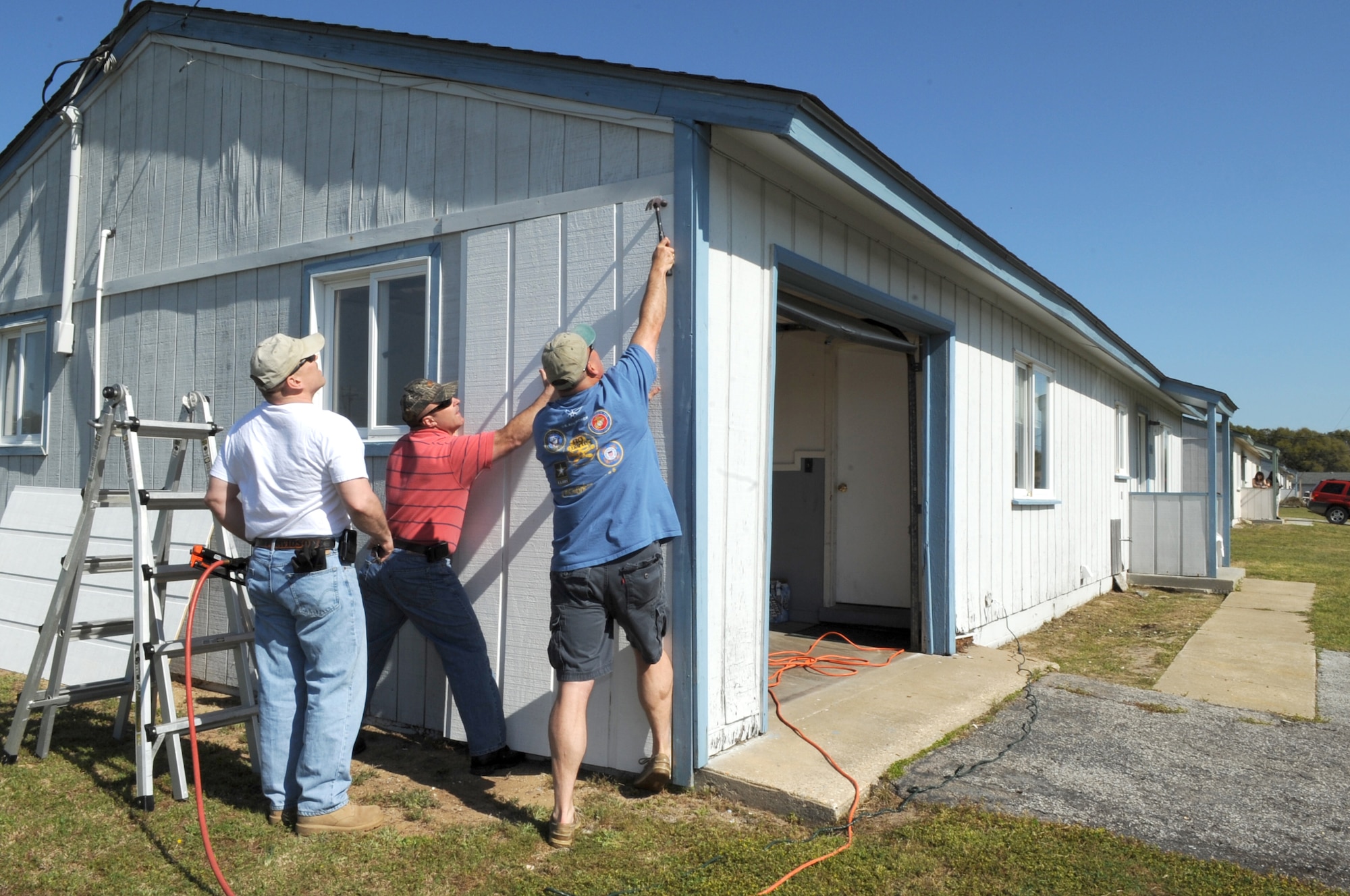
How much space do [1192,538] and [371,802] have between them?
38.5 ft

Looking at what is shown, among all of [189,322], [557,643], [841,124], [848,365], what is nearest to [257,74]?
[189,322]

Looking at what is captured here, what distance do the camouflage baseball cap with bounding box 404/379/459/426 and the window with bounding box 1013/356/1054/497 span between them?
17.9 ft

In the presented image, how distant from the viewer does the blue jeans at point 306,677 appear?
11.8 feet

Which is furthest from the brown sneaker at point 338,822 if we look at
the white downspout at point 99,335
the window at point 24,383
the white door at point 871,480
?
the white door at point 871,480

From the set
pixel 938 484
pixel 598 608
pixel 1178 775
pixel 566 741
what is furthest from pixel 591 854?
pixel 938 484

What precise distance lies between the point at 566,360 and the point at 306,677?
1.60 m

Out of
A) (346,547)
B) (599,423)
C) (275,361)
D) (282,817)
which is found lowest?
(282,817)

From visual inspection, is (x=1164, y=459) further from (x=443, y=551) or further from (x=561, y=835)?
(x=561, y=835)

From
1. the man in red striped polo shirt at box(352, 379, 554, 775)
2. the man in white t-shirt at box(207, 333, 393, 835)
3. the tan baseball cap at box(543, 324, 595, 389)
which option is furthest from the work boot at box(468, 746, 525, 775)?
the tan baseball cap at box(543, 324, 595, 389)

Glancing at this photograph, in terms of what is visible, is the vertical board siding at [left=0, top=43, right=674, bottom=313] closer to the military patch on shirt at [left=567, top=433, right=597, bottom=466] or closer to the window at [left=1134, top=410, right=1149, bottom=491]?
the military patch on shirt at [left=567, top=433, right=597, bottom=466]

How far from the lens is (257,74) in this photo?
5.84m

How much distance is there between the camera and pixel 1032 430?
8.90 meters

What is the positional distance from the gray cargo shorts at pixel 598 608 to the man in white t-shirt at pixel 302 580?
0.82 metres

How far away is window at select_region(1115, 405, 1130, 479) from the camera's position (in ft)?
42.0
